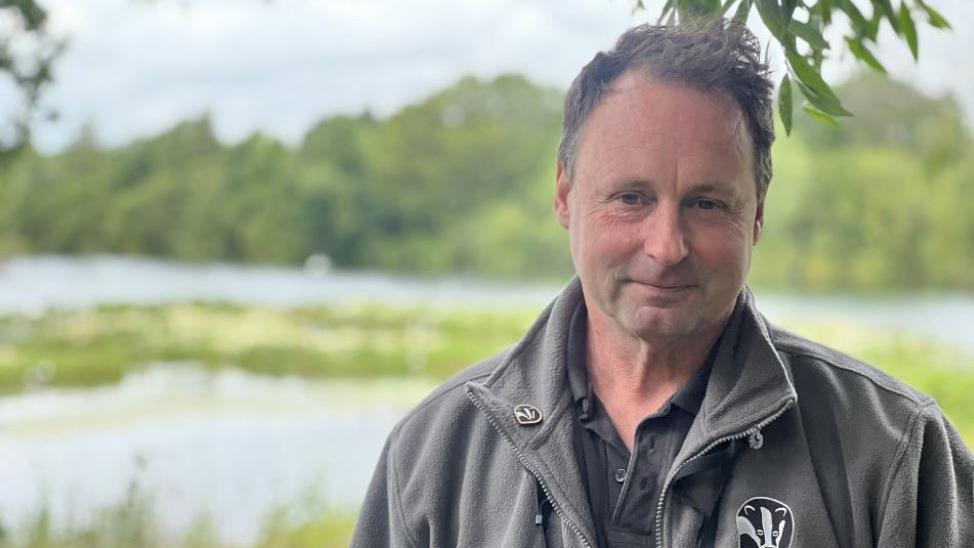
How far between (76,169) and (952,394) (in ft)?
24.7

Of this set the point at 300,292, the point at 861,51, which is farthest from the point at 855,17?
the point at 300,292

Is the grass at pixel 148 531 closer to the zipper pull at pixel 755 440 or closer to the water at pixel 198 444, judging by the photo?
the water at pixel 198 444

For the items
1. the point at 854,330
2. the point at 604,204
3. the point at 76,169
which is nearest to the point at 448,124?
the point at 76,169

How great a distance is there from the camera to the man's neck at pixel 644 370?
4.28ft

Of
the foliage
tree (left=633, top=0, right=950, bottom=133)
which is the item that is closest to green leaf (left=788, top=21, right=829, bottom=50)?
tree (left=633, top=0, right=950, bottom=133)

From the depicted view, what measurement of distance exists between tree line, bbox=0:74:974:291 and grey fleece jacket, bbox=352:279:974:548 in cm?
883

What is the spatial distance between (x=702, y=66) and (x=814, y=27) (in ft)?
0.77

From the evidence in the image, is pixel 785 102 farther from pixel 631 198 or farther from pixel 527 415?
pixel 527 415

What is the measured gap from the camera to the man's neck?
51.3 inches

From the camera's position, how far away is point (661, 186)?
4.01ft

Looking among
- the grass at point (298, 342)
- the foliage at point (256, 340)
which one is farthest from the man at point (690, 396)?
the foliage at point (256, 340)

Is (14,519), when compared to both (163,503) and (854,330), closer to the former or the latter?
(163,503)

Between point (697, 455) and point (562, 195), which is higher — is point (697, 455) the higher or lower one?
the lower one

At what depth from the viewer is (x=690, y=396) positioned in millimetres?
1293
